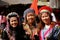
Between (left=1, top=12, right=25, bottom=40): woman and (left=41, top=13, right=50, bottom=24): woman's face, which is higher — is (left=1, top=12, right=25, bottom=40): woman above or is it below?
below

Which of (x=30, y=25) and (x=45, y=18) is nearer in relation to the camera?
(x=45, y=18)

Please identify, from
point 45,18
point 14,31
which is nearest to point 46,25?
point 45,18

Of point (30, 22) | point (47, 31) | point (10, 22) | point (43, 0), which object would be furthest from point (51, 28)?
point (43, 0)

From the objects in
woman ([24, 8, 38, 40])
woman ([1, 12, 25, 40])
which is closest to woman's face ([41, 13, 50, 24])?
woman ([24, 8, 38, 40])

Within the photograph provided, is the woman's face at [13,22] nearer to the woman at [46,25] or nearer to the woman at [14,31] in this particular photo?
the woman at [14,31]

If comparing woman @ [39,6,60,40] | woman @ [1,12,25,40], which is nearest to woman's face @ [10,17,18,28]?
woman @ [1,12,25,40]

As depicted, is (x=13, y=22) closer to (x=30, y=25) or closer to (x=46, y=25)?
(x=30, y=25)

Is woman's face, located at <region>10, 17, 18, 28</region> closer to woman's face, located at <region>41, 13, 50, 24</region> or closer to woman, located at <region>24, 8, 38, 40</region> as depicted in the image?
woman, located at <region>24, 8, 38, 40</region>

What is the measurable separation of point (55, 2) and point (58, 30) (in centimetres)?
817

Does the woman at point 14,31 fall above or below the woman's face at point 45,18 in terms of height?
below

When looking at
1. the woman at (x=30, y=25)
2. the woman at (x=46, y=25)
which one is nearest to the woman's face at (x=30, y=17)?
the woman at (x=30, y=25)

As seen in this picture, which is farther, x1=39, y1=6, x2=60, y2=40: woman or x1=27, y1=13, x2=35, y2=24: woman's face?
x1=27, y1=13, x2=35, y2=24: woman's face

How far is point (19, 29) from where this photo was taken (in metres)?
4.78

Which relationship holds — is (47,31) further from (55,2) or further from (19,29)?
(55,2)
